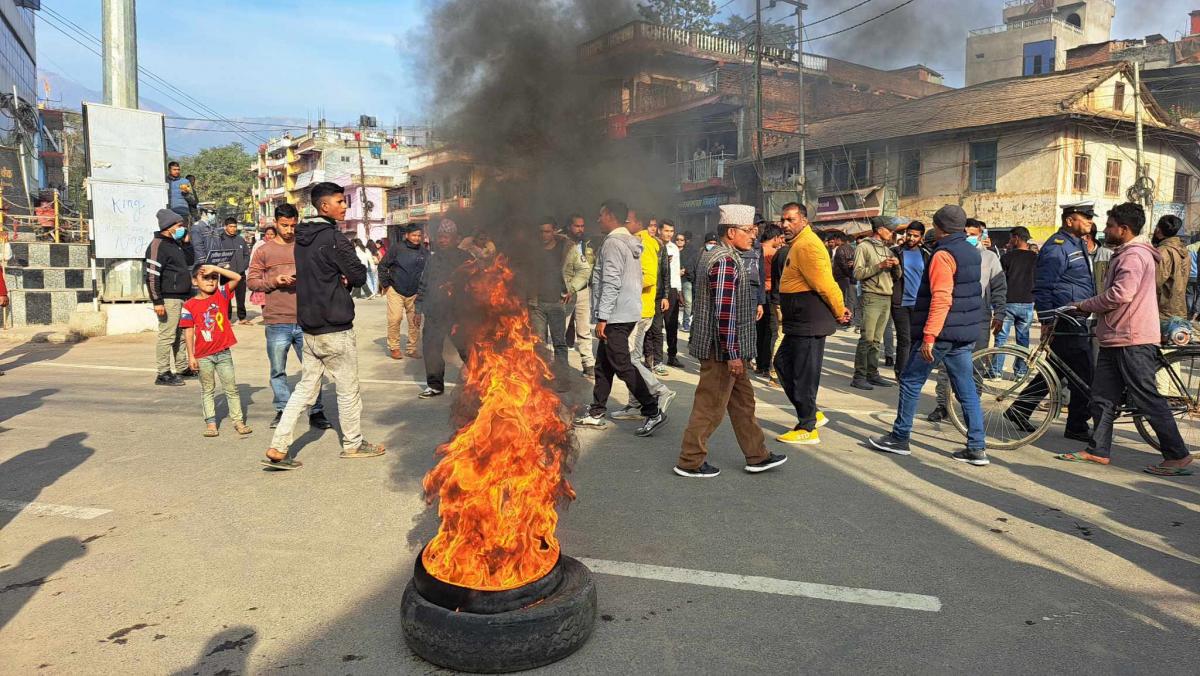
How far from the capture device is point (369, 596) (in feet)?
10.9

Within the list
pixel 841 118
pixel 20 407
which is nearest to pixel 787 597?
pixel 20 407

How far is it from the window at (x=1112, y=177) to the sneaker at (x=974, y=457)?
26.9m

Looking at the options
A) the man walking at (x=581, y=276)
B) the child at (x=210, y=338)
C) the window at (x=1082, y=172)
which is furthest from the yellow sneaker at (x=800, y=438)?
the window at (x=1082, y=172)

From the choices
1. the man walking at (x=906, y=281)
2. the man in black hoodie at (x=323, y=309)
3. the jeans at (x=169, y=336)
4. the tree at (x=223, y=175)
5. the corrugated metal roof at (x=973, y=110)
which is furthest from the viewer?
the tree at (x=223, y=175)

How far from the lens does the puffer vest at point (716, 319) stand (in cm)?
505

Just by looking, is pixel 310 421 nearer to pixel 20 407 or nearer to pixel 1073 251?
pixel 20 407

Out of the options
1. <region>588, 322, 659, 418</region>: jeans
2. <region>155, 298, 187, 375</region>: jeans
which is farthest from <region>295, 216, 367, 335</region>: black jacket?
<region>155, 298, 187, 375</region>: jeans

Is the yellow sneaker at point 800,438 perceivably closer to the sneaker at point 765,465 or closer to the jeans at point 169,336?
the sneaker at point 765,465

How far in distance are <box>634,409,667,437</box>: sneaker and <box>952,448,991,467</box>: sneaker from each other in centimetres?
237

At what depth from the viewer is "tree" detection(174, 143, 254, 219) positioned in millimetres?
70062

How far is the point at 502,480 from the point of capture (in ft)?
10.1

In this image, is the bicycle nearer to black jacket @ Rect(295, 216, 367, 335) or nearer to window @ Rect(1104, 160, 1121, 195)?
black jacket @ Rect(295, 216, 367, 335)

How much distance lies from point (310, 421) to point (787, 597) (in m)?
Result: 4.82

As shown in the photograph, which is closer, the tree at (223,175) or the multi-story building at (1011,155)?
the multi-story building at (1011,155)
